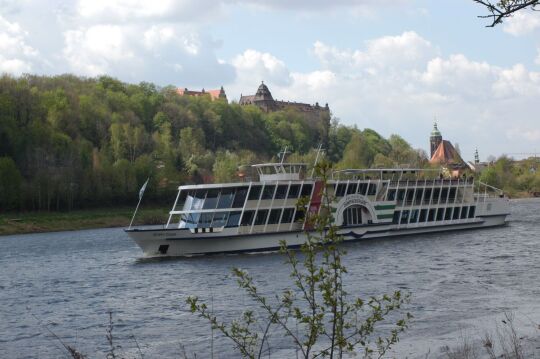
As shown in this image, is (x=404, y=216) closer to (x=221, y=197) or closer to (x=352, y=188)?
(x=352, y=188)

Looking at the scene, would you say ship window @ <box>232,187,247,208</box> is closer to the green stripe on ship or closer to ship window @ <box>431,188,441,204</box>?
the green stripe on ship

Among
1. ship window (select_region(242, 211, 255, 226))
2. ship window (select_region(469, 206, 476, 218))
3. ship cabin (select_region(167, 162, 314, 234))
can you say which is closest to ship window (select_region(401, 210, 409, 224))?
ship window (select_region(469, 206, 476, 218))

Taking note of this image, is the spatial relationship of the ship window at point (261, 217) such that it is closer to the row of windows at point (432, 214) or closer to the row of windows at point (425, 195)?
the row of windows at point (425, 195)

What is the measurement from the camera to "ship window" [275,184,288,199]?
48316 millimetres

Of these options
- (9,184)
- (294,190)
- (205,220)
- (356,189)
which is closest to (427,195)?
(356,189)

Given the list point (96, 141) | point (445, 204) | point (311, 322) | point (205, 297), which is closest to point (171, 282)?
point (205, 297)

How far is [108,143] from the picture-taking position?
11444 centimetres

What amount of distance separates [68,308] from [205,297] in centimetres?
539

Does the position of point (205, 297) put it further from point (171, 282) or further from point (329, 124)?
point (329, 124)

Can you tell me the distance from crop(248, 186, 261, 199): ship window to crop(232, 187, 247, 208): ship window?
1.20ft

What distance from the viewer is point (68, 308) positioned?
30859 mm

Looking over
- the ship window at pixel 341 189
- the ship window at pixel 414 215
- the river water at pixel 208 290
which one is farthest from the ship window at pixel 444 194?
the ship window at pixel 341 189

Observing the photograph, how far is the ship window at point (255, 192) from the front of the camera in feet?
153

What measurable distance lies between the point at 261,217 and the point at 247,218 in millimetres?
1072
